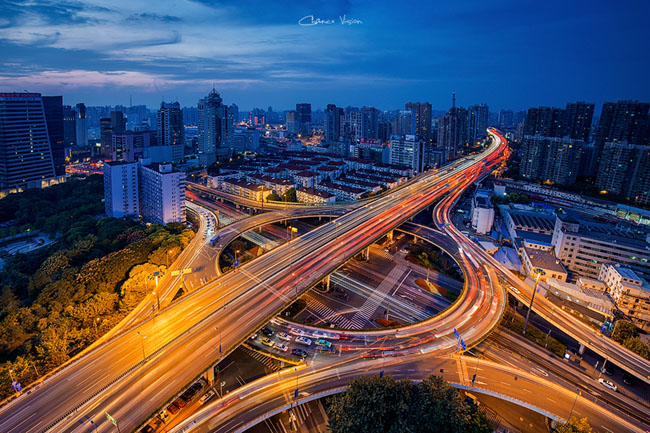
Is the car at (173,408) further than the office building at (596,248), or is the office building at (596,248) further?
the office building at (596,248)

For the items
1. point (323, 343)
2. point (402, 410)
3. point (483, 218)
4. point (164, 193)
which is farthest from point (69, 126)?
point (402, 410)

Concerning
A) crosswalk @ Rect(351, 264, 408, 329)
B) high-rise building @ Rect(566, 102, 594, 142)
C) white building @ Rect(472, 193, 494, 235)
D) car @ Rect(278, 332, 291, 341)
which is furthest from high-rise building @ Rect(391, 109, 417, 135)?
car @ Rect(278, 332, 291, 341)

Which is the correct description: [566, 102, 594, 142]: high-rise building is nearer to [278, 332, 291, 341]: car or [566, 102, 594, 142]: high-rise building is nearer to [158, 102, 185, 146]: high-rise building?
[278, 332, 291, 341]: car

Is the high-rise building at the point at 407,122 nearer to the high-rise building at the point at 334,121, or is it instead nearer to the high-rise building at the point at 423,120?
the high-rise building at the point at 423,120

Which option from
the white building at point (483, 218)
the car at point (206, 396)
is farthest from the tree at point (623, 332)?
the car at point (206, 396)

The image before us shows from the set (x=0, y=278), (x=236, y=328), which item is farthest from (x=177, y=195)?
(x=236, y=328)

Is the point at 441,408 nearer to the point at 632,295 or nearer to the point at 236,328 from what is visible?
the point at 236,328
